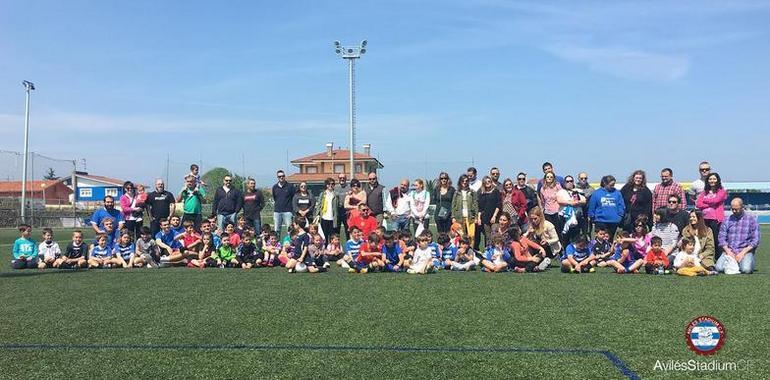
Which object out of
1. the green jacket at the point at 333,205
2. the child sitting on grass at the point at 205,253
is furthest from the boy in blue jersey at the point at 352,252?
the child sitting on grass at the point at 205,253

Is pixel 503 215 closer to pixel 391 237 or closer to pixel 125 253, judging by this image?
pixel 391 237

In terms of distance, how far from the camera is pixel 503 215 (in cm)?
1047

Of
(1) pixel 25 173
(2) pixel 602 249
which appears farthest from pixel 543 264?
(1) pixel 25 173

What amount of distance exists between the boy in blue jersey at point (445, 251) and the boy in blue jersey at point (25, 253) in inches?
280

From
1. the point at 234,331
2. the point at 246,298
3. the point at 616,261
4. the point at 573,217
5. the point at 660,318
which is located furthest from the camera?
the point at 573,217

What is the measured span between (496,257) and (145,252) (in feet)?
20.5

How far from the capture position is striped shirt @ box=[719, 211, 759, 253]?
9586mm

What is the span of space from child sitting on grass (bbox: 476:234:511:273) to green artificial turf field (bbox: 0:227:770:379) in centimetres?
110

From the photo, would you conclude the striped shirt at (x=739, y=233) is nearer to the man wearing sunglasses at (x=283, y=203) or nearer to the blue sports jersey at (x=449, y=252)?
the blue sports jersey at (x=449, y=252)

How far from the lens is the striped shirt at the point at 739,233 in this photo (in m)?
9.59

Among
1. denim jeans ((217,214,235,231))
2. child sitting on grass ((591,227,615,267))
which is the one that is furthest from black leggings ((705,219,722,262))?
denim jeans ((217,214,235,231))

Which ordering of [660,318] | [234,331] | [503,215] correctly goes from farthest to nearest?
1. [503,215]
2. [660,318]
3. [234,331]

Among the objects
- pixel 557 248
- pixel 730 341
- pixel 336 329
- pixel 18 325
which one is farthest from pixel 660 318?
pixel 18 325

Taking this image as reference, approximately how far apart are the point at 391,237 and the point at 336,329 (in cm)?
502
